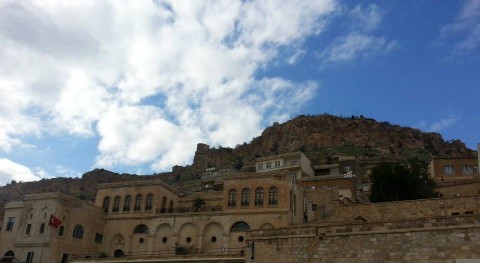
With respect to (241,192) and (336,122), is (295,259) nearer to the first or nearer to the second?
(241,192)

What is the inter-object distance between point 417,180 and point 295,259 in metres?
23.4

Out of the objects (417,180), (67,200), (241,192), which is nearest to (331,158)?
(417,180)

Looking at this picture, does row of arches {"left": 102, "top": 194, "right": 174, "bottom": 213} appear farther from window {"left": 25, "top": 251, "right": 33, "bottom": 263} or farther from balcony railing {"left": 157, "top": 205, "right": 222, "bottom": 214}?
window {"left": 25, "top": 251, "right": 33, "bottom": 263}

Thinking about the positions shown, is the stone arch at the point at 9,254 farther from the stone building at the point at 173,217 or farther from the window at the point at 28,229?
the window at the point at 28,229

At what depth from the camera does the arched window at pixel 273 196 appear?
3799 centimetres

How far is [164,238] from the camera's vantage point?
4053 centimetres

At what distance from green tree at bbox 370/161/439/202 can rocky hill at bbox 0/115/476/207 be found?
33.7m

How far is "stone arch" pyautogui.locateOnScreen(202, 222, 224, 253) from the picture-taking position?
125ft

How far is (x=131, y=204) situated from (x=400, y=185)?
24208 mm

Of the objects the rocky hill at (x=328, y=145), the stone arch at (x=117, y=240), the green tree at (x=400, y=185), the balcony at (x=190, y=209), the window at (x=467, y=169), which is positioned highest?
the rocky hill at (x=328, y=145)

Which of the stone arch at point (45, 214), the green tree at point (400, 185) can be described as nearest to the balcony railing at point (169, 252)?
the stone arch at point (45, 214)

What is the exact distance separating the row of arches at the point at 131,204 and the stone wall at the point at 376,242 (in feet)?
61.5

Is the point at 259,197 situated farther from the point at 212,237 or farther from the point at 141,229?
the point at 141,229

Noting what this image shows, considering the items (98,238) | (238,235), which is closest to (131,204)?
(98,238)
